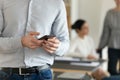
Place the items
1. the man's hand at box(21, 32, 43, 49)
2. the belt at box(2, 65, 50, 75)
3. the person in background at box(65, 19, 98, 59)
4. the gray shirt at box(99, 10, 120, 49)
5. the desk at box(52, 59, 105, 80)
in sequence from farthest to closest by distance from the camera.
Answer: the person in background at box(65, 19, 98, 59) < the gray shirt at box(99, 10, 120, 49) < the desk at box(52, 59, 105, 80) < the belt at box(2, 65, 50, 75) < the man's hand at box(21, 32, 43, 49)

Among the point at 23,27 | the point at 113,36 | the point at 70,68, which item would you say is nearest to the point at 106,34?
the point at 113,36

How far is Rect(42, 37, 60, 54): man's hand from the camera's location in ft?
5.22

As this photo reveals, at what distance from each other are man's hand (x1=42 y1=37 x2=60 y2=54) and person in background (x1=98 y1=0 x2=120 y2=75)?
2.93 meters

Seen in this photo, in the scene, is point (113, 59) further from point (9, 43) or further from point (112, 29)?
point (9, 43)

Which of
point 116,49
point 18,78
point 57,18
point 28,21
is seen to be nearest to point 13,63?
point 18,78

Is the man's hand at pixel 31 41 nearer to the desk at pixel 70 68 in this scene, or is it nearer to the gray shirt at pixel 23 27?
the gray shirt at pixel 23 27

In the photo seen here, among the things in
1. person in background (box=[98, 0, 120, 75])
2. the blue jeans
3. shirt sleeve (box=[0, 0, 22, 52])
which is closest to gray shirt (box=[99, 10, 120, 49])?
person in background (box=[98, 0, 120, 75])

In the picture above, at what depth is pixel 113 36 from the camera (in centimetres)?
452

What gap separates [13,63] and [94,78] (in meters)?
2.13

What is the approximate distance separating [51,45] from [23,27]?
0.60 feet

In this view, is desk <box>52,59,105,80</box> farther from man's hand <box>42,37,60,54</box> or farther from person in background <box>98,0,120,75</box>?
man's hand <box>42,37,60,54</box>

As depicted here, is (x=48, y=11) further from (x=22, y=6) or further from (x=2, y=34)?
(x=2, y=34)

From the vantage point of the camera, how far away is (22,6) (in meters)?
1.68

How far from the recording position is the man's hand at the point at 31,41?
5.11ft
